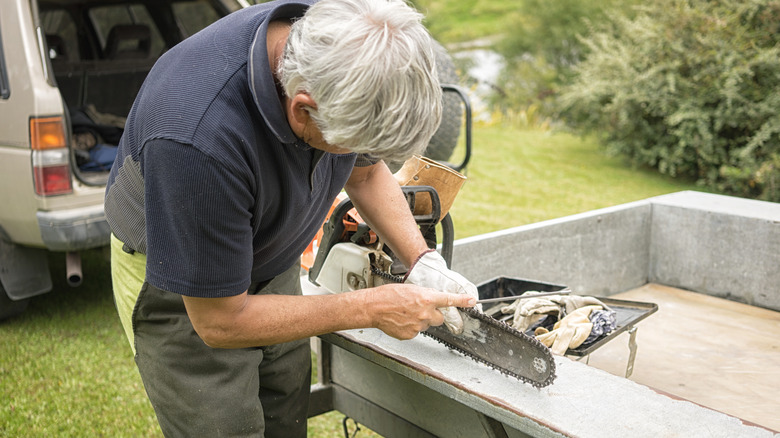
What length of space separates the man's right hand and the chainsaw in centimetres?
18

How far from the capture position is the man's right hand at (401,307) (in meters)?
1.51

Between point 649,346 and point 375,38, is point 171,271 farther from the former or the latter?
point 649,346

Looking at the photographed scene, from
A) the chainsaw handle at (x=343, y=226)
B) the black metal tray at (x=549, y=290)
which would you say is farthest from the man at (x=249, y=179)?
the black metal tray at (x=549, y=290)

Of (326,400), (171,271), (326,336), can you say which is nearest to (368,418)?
(326,400)

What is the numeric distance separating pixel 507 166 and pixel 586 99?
4.06ft

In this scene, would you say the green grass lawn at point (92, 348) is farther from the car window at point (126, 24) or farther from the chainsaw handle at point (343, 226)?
the car window at point (126, 24)

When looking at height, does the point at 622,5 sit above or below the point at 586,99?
above

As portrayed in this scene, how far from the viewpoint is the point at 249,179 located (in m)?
1.36

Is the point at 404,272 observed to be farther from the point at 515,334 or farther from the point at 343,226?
the point at 515,334

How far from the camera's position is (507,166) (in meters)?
8.15

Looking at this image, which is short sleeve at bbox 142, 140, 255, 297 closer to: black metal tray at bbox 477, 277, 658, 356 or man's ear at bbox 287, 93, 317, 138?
man's ear at bbox 287, 93, 317, 138

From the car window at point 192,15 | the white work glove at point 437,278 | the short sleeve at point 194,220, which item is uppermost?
the car window at point 192,15

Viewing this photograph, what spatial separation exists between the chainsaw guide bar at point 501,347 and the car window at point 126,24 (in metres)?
4.70

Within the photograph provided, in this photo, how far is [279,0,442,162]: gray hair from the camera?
1213 millimetres
